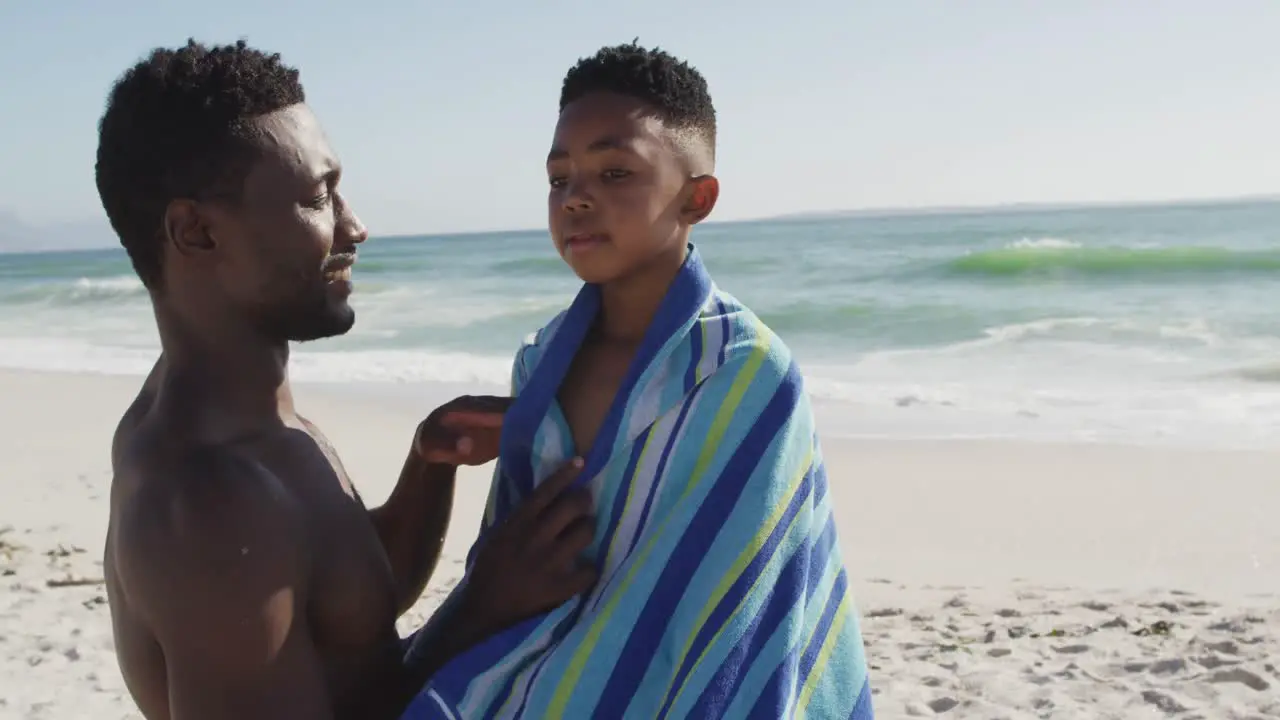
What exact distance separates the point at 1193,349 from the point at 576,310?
13325mm

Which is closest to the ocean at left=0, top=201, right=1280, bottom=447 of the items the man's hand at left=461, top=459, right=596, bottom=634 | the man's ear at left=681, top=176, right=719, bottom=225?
the man's ear at left=681, top=176, right=719, bottom=225

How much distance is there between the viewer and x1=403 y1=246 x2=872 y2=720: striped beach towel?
5.85ft

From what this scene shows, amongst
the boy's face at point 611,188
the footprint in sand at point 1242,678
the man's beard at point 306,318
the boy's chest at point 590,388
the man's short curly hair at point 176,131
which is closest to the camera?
the man's short curly hair at point 176,131

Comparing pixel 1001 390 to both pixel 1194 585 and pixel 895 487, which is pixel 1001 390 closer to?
pixel 895 487

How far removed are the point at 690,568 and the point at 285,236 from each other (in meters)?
0.76

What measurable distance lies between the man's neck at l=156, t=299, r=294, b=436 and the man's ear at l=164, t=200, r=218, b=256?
11 cm

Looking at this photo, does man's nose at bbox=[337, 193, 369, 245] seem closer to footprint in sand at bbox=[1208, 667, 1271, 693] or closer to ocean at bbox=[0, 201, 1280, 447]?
footprint in sand at bbox=[1208, 667, 1271, 693]

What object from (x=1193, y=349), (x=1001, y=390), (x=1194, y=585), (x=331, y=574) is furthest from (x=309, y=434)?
(x=1193, y=349)

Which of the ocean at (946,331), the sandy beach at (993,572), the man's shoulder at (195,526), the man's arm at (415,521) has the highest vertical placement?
the man's shoulder at (195,526)

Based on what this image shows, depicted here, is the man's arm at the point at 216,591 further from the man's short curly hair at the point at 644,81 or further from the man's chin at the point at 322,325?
the man's short curly hair at the point at 644,81

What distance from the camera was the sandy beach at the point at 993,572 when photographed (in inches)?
173

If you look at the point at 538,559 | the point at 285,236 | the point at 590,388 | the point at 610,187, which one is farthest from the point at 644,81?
the point at 538,559

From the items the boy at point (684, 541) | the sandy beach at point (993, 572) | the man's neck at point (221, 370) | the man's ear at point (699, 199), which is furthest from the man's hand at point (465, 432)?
the sandy beach at point (993, 572)

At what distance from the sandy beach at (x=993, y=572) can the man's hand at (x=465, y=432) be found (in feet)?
8.70
